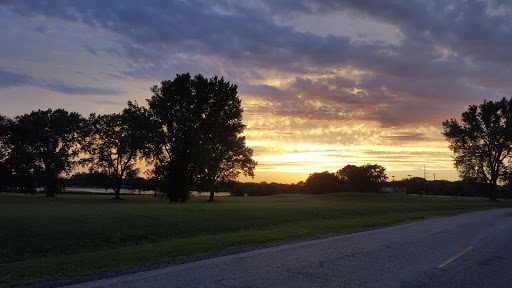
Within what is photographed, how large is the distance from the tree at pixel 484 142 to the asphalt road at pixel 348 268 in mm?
64023

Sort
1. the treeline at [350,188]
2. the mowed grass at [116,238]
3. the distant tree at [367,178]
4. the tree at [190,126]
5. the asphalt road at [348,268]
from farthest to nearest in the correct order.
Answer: the distant tree at [367,178] → the treeline at [350,188] → the tree at [190,126] → the mowed grass at [116,238] → the asphalt road at [348,268]

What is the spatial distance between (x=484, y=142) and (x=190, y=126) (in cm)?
6076

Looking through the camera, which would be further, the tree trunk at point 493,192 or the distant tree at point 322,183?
the distant tree at point 322,183

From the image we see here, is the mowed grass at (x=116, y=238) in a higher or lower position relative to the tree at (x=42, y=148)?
lower

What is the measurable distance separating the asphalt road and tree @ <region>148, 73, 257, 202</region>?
95.4ft

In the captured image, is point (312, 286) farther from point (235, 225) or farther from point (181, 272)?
point (235, 225)

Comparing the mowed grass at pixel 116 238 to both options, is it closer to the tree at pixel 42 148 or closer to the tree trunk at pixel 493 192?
the tree at pixel 42 148

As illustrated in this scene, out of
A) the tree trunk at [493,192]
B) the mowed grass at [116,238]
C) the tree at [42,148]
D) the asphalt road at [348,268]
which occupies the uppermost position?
the tree at [42,148]

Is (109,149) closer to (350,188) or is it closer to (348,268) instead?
(348,268)

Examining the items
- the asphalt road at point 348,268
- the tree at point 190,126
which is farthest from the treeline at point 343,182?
the asphalt road at point 348,268

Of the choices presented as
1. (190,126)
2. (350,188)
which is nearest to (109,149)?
(190,126)

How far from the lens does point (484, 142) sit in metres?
69.6

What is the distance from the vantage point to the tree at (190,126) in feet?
137

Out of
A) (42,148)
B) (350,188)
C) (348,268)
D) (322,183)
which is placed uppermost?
(42,148)
